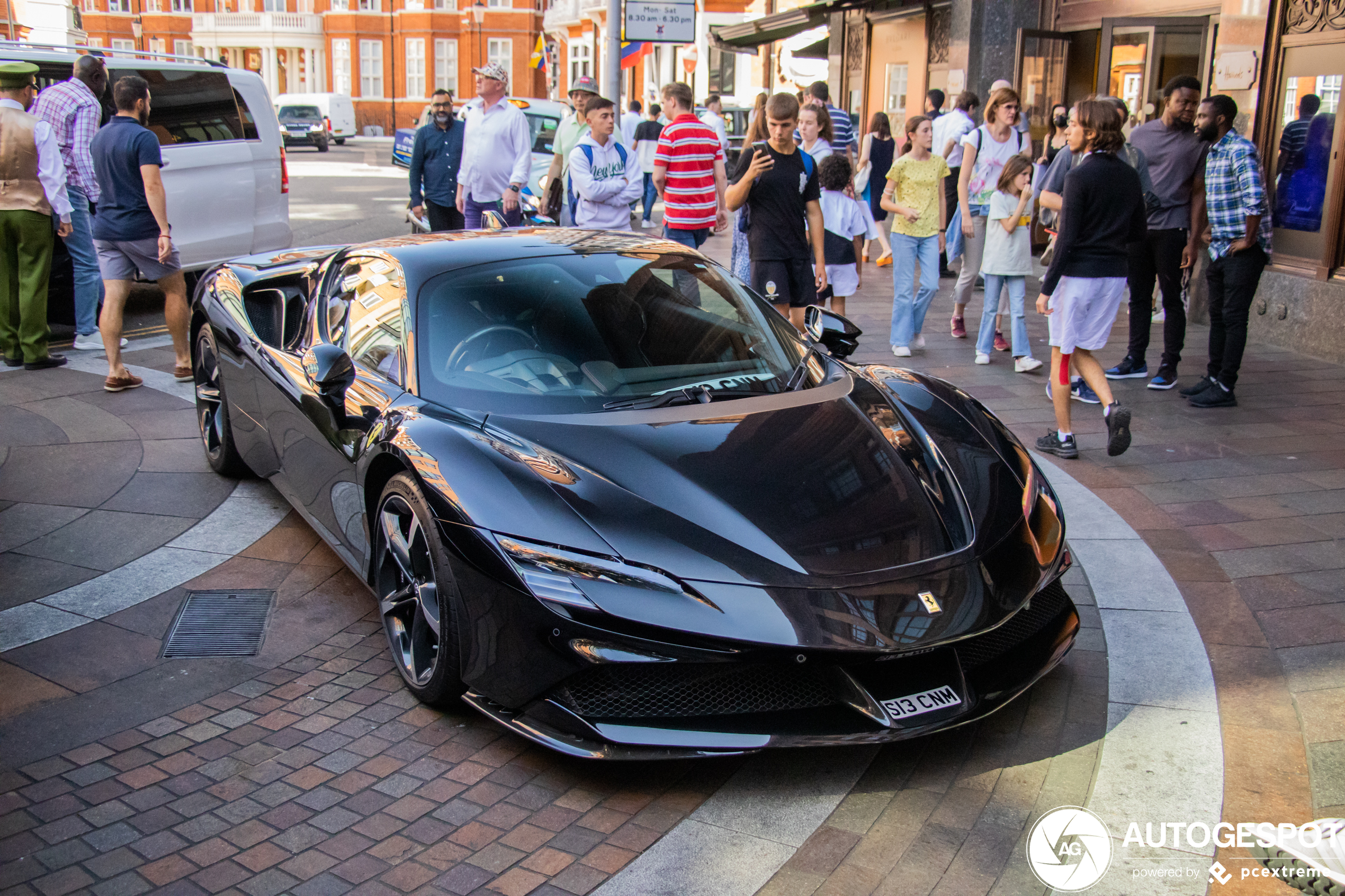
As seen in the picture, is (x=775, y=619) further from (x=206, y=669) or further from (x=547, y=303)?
(x=206, y=669)

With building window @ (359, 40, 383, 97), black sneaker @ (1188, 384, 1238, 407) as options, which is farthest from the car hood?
building window @ (359, 40, 383, 97)

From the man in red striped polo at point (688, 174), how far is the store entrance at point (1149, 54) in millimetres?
5621

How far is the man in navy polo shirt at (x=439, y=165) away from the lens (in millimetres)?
10297

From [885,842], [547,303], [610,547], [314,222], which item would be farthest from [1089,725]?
[314,222]

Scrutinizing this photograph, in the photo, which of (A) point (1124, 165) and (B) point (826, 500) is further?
(A) point (1124, 165)

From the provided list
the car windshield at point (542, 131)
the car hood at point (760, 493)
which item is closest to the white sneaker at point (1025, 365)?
the car hood at point (760, 493)

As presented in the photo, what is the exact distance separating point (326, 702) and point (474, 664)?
69 cm

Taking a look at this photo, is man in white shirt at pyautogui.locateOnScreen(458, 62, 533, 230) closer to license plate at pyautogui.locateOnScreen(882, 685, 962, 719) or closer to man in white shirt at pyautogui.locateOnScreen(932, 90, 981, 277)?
man in white shirt at pyautogui.locateOnScreen(932, 90, 981, 277)

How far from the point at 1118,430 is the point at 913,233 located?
3.20 metres

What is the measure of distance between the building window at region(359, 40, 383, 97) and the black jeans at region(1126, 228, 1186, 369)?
213 feet

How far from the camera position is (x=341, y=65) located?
67312mm

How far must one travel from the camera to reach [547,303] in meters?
4.11

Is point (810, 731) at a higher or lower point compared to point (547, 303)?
lower

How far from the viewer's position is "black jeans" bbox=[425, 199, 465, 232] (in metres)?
10.6
